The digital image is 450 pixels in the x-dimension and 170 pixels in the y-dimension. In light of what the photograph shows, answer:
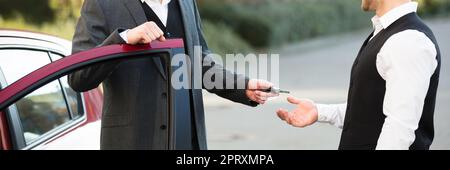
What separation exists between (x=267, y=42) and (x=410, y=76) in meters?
18.2

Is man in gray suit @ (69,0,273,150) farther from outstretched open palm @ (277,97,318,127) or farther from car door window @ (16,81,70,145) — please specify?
car door window @ (16,81,70,145)

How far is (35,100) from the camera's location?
11.9 ft

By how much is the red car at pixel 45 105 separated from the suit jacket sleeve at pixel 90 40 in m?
0.17

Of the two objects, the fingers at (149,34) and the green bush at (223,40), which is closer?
the fingers at (149,34)

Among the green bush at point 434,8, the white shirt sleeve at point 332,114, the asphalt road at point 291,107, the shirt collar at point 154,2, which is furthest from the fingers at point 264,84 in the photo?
the green bush at point 434,8

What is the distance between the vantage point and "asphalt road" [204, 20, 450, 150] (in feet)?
29.2

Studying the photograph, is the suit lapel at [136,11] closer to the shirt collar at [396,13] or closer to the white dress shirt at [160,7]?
the white dress shirt at [160,7]

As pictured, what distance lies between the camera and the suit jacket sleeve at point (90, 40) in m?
2.67

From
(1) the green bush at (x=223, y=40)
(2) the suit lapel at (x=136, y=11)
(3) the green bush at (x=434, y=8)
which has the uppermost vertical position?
(3) the green bush at (x=434, y=8)

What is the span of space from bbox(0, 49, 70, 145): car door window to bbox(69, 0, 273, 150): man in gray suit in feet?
1.70
